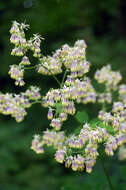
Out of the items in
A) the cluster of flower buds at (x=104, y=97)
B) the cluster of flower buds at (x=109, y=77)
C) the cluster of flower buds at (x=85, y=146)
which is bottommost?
the cluster of flower buds at (x=85, y=146)

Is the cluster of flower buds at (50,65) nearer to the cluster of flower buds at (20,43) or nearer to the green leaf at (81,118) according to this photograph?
the cluster of flower buds at (20,43)

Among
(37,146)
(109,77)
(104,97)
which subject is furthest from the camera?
(104,97)

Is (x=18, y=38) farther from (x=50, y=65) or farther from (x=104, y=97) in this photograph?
(x=104, y=97)

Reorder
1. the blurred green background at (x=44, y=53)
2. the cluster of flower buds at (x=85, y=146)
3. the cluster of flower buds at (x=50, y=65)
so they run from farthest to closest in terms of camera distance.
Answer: the blurred green background at (x=44, y=53), the cluster of flower buds at (x=50, y=65), the cluster of flower buds at (x=85, y=146)

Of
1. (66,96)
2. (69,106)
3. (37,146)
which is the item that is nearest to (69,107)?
(69,106)

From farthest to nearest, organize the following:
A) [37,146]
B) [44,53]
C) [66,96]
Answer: [44,53] < [37,146] < [66,96]

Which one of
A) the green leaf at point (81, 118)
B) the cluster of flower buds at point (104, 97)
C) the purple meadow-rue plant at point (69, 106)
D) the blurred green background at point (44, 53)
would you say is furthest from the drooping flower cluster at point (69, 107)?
the blurred green background at point (44, 53)

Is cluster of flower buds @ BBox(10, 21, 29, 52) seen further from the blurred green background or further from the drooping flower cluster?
the blurred green background

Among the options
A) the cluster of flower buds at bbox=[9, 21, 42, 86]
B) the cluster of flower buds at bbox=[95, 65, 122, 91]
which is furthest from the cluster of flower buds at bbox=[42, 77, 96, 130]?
the cluster of flower buds at bbox=[95, 65, 122, 91]
